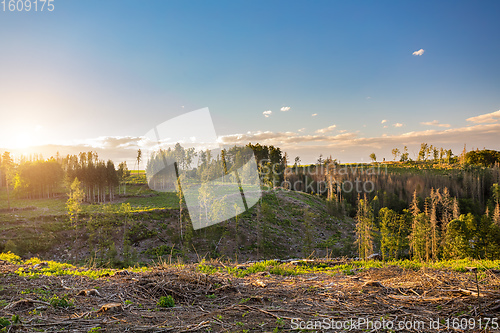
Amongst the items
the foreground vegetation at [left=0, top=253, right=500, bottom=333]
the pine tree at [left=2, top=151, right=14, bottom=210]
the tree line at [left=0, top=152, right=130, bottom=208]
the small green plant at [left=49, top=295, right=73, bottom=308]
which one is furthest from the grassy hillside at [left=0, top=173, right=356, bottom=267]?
the small green plant at [left=49, top=295, right=73, bottom=308]

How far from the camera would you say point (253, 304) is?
650 cm

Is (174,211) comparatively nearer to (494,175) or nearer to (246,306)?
(246,306)

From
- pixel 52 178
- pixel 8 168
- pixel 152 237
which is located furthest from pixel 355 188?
pixel 8 168

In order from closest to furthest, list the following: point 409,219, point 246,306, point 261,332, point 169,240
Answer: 1. point 261,332
2. point 246,306
3. point 169,240
4. point 409,219

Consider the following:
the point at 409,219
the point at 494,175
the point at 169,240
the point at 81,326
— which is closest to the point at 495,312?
the point at 81,326

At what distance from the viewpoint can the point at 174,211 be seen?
166 feet

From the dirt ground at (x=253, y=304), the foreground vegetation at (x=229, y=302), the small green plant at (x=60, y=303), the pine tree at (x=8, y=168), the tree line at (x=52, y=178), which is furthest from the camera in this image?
the tree line at (x=52, y=178)

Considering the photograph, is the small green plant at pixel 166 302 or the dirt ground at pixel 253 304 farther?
the small green plant at pixel 166 302

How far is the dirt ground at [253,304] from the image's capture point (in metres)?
5.07

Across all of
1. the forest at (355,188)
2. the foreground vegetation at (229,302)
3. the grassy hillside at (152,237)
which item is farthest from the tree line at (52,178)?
the foreground vegetation at (229,302)

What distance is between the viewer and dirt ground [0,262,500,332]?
5.07m

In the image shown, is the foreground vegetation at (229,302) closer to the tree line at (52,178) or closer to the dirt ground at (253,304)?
the dirt ground at (253,304)

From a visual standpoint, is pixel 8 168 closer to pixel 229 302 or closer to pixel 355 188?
pixel 229 302

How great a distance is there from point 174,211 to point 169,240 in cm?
914
